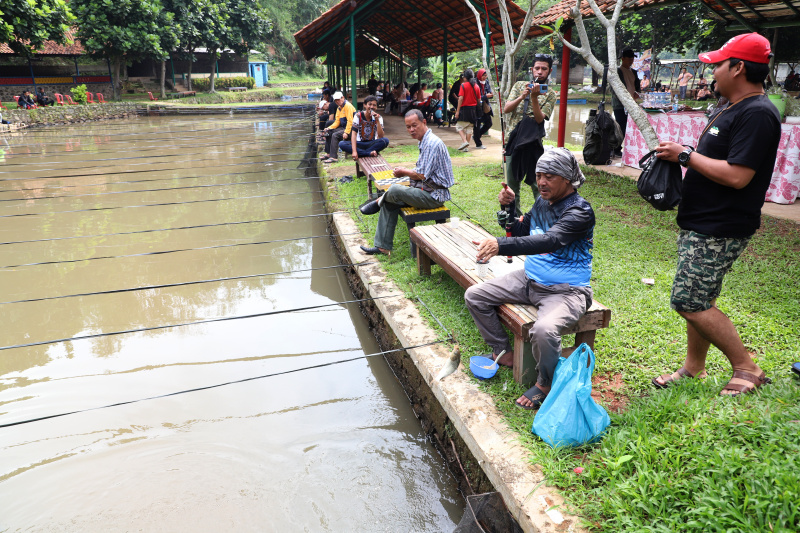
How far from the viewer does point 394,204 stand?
5.09m

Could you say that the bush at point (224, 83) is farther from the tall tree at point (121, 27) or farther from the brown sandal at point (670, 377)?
the brown sandal at point (670, 377)

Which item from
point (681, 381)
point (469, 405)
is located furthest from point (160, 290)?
point (681, 381)

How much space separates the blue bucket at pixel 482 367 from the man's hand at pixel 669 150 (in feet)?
4.72

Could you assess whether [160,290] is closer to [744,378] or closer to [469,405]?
[469,405]

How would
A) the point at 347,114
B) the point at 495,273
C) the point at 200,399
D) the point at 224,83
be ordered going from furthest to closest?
the point at 224,83
the point at 347,114
the point at 200,399
the point at 495,273

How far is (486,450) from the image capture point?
A: 2.51 meters

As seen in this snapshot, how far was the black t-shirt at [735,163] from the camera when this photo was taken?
7.18ft

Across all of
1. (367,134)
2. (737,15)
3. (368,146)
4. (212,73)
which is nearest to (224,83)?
(212,73)

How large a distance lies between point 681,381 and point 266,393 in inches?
107

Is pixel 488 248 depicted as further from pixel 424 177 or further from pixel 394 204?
pixel 394 204

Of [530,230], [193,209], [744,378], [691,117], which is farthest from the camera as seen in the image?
[193,209]

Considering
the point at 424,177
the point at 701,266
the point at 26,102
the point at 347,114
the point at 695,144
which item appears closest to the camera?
the point at 701,266

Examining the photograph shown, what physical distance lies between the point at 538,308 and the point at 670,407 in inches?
30.6

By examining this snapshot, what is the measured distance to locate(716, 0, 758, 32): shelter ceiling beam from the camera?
23.0 ft
